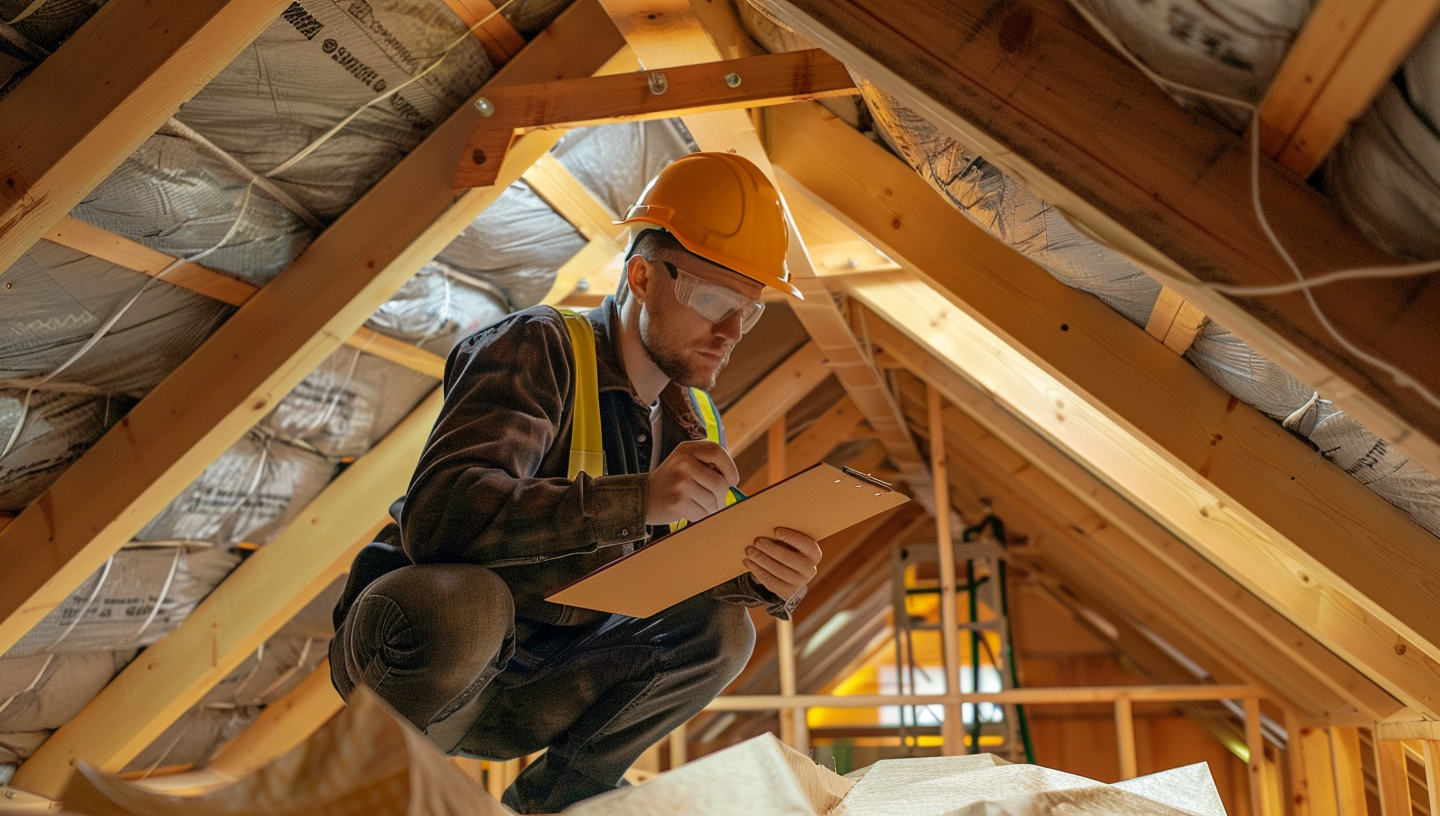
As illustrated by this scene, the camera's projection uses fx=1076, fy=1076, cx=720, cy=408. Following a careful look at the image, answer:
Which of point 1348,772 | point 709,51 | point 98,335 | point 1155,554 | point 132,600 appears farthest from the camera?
point 1348,772

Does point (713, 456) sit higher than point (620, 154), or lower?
lower

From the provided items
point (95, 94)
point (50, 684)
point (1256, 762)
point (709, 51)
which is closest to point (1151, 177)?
point (709, 51)

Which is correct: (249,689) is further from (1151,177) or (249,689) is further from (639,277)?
(1151,177)

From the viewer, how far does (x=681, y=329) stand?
202 centimetres

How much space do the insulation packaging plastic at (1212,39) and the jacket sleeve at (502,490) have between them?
35.4 inches

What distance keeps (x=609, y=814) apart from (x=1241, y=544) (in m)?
2.12

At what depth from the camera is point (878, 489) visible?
1563 millimetres

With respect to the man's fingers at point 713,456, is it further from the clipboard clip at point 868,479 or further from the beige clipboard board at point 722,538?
the clipboard clip at point 868,479

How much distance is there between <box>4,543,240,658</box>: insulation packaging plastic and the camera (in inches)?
111

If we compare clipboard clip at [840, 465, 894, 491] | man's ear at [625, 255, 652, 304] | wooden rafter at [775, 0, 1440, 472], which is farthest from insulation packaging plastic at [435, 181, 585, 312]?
wooden rafter at [775, 0, 1440, 472]

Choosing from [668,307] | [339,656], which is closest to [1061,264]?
[668,307]

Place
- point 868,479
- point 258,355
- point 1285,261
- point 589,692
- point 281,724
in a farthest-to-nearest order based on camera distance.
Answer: point 281,724, point 258,355, point 589,692, point 868,479, point 1285,261

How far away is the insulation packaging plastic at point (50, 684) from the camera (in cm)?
288

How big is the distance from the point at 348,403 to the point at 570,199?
88 centimetres
